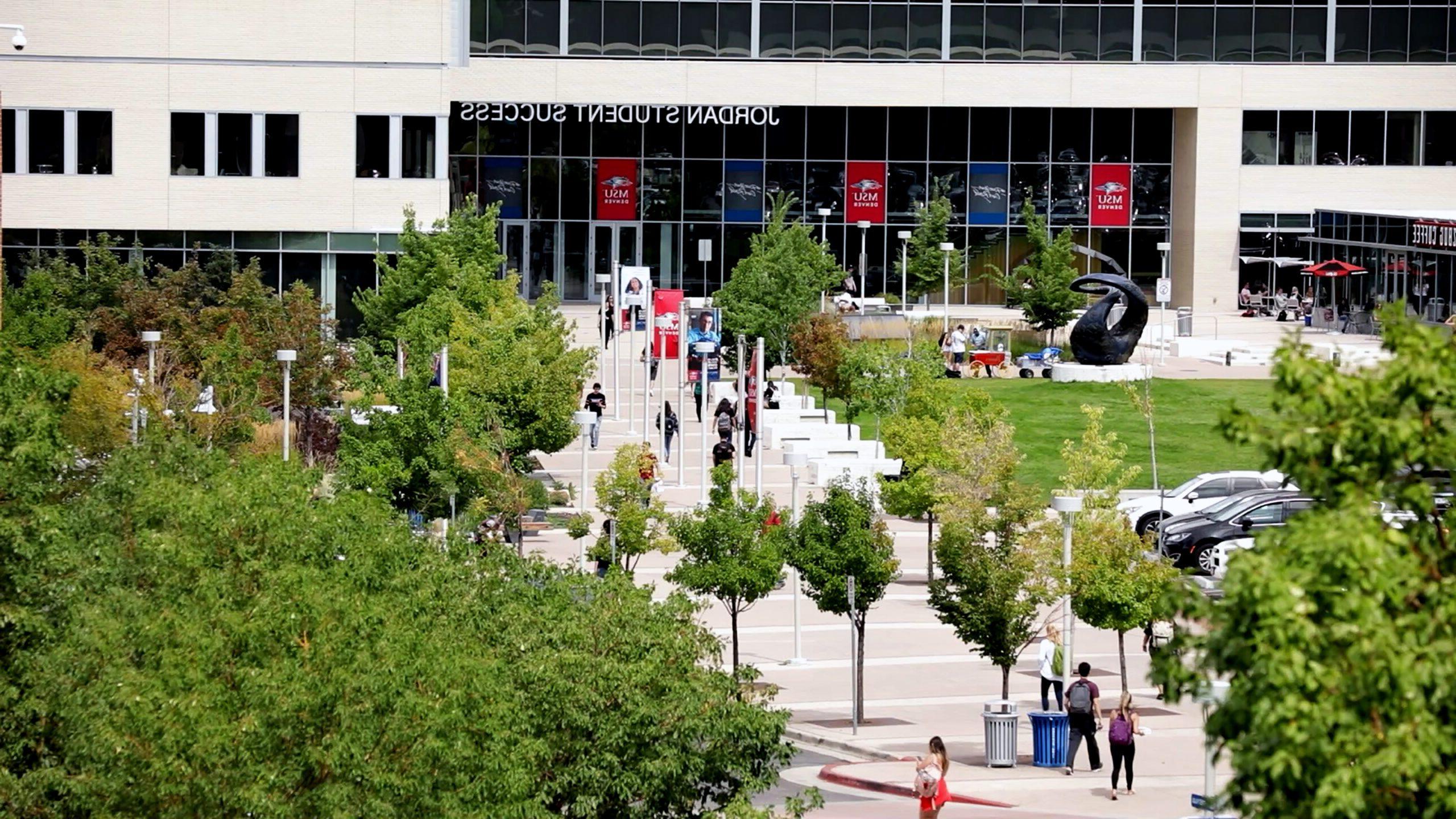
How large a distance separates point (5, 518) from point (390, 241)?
4503 centimetres

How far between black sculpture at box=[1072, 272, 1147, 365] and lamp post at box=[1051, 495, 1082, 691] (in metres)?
29.8

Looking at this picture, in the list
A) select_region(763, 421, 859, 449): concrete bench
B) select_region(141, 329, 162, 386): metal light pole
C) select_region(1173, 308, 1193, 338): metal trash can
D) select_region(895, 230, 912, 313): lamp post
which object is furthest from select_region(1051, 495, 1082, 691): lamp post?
select_region(1173, 308, 1193, 338): metal trash can

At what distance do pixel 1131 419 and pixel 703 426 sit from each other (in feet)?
38.5

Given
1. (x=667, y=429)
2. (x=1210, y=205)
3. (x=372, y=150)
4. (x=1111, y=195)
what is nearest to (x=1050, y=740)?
(x=667, y=429)

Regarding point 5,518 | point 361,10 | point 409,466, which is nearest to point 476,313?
point 409,466

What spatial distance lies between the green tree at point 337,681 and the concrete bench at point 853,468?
2264 centimetres

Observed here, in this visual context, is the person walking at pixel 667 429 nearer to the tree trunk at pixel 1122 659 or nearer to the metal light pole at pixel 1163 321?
the metal light pole at pixel 1163 321

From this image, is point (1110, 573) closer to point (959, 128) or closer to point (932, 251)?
point (932, 251)

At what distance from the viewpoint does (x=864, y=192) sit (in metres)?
82.1

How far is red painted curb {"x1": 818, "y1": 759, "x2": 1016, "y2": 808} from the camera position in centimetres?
2573

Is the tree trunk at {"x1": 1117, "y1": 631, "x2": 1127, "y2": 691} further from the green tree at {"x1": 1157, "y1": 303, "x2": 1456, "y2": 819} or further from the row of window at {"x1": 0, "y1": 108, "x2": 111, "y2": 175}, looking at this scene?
the row of window at {"x1": 0, "y1": 108, "x2": 111, "y2": 175}

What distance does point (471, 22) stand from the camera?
78750mm

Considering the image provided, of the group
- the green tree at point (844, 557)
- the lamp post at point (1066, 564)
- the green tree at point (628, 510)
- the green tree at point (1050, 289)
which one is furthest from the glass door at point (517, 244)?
the lamp post at point (1066, 564)

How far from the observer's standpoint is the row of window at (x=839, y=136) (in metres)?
81.1
